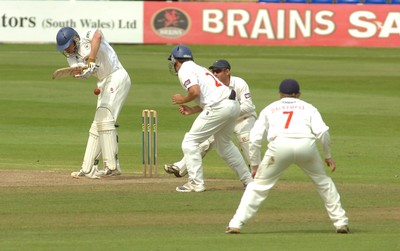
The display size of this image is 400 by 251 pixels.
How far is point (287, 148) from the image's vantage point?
1049 centimetres

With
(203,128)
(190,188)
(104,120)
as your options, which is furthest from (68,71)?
(190,188)

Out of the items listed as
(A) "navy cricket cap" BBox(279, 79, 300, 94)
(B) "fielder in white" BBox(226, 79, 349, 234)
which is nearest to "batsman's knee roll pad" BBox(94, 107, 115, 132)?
(B) "fielder in white" BBox(226, 79, 349, 234)

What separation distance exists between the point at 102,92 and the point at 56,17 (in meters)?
21.7

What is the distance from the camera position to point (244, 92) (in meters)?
14.6

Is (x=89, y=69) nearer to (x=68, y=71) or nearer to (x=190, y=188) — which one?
(x=68, y=71)

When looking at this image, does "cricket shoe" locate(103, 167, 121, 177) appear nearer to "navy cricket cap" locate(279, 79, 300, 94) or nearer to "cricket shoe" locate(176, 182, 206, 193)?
"cricket shoe" locate(176, 182, 206, 193)

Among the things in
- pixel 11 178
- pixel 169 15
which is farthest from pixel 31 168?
pixel 169 15

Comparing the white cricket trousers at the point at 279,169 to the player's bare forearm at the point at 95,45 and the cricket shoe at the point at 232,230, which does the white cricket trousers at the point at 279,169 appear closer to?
the cricket shoe at the point at 232,230

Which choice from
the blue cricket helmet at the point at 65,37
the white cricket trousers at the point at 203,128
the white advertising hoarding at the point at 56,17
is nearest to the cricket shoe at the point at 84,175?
the blue cricket helmet at the point at 65,37

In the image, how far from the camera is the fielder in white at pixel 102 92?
573 inches

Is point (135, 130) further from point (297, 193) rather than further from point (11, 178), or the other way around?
point (297, 193)

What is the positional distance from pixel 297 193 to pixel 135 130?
7.57m

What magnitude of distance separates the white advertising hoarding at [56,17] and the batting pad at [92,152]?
837 inches

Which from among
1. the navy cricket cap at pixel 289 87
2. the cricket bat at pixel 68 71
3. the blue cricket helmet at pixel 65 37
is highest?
the blue cricket helmet at pixel 65 37
